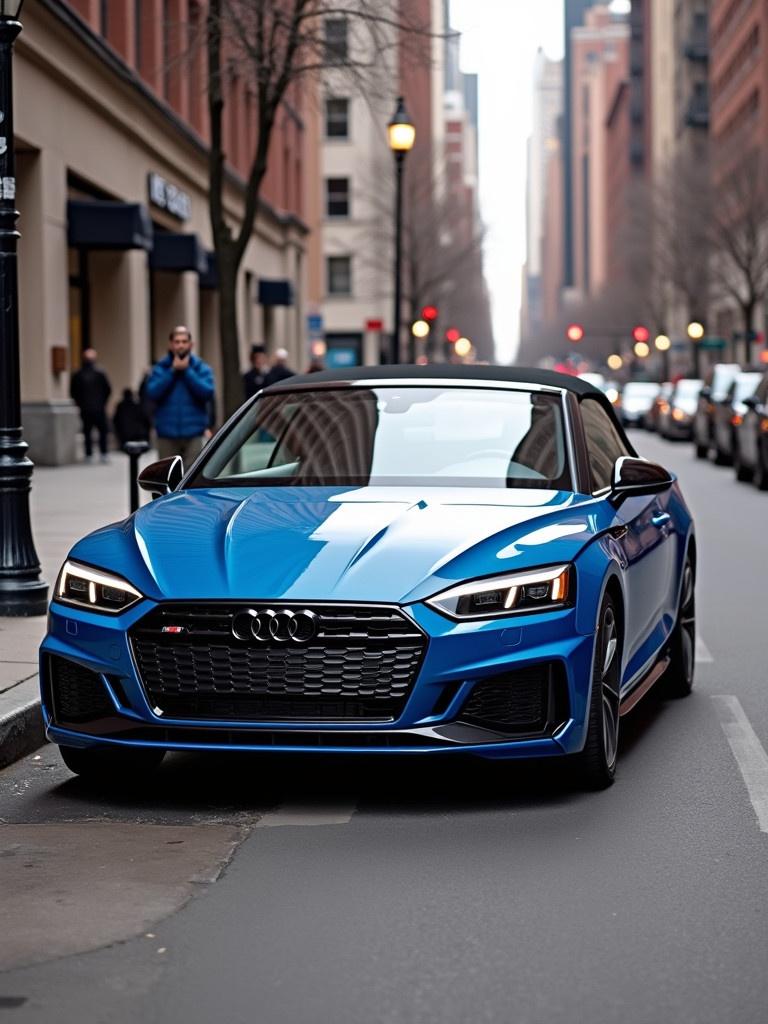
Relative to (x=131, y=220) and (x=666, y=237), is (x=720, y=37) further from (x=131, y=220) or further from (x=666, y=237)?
(x=131, y=220)

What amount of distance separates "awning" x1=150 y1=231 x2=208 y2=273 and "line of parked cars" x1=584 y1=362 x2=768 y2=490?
33.5 ft

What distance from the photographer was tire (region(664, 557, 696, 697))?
28.9 feet

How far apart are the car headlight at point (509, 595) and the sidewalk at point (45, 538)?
6.93 ft

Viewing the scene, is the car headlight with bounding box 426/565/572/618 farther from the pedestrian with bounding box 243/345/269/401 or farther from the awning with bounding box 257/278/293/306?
the awning with bounding box 257/278/293/306

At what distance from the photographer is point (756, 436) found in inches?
1035

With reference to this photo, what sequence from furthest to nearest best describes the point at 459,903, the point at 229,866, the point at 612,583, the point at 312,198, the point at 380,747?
1. the point at 312,198
2. the point at 612,583
3. the point at 380,747
4. the point at 229,866
5. the point at 459,903

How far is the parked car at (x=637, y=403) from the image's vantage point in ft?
191

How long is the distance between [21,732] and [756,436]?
20.0m

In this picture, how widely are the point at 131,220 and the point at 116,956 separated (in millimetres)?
27166

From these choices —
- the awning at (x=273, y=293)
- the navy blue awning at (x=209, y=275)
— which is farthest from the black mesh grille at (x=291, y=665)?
the awning at (x=273, y=293)

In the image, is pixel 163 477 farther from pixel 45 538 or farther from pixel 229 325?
pixel 229 325

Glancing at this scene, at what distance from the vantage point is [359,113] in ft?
296

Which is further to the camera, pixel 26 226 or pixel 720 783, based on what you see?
pixel 26 226

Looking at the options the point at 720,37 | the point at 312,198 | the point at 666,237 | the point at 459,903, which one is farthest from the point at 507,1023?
the point at 720,37
